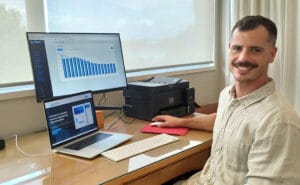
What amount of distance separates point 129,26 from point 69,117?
111cm

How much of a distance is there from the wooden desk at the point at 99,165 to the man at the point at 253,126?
136 millimetres

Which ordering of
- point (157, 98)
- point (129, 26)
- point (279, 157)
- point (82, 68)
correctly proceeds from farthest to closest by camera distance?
point (129, 26) → point (157, 98) → point (82, 68) → point (279, 157)

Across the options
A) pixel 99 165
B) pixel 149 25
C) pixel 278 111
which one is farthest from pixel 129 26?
pixel 278 111

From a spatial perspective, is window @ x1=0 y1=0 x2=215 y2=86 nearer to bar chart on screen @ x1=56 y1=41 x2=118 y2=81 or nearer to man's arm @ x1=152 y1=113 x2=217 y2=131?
bar chart on screen @ x1=56 y1=41 x2=118 y2=81

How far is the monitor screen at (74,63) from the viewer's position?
168 cm

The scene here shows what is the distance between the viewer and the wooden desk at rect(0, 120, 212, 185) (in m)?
1.21

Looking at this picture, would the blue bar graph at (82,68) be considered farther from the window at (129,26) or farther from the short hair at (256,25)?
the short hair at (256,25)

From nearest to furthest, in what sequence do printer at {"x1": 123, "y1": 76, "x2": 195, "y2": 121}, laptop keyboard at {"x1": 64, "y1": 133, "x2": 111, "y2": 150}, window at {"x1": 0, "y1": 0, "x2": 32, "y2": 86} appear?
laptop keyboard at {"x1": 64, "y1": 133, "x2": 111, "y2": 150} < window at {"x1": 0, "y1": 0, "x2": 32, "y2": 86} < printer at {"x1": 123, "y1": 76, "x2": 195, "y2": 121}

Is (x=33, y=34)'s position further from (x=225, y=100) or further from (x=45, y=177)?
(x=225, y=100)

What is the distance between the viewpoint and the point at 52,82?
1732 mm

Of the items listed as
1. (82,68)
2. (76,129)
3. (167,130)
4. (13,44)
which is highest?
(13,44)

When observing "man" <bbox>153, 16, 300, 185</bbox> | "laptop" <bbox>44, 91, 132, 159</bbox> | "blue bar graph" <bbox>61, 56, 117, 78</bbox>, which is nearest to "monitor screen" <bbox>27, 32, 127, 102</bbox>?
"blue bar graph" <bbox>61, 56, 117, 78</bbox>

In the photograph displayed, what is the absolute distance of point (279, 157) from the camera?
1.13m

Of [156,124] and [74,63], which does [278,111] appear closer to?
[156,124]
